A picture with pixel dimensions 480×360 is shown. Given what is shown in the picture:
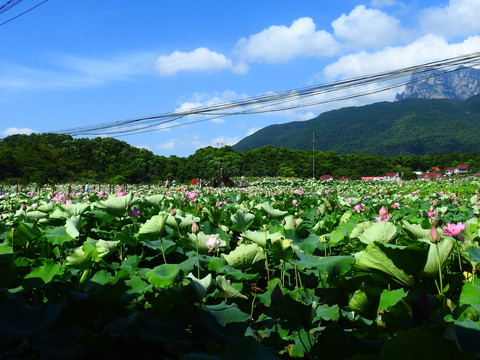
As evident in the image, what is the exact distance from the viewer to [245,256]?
1633 mm

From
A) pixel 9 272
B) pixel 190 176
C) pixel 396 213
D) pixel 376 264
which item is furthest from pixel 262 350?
pixel 190 176

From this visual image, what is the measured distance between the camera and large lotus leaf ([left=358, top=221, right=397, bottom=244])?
1.63m

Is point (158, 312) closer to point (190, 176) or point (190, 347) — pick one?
point (190, 347)

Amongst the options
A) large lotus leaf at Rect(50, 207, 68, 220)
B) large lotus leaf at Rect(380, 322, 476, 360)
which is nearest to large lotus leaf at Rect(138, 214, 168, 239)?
large lotus leaf at Rect(50, 207, 68, 220)

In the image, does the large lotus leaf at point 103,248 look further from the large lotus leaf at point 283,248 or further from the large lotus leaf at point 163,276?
the large lotus leaf at point 283,248

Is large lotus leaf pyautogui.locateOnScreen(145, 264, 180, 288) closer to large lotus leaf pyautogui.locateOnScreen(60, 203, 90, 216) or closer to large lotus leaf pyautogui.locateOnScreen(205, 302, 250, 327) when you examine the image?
large lotus leaf pyautogui.locateOnScreen(205, 302, 250, 327)

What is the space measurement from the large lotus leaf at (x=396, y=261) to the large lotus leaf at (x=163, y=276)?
761 mm

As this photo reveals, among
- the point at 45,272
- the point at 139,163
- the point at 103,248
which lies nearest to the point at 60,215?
the point at 103,248

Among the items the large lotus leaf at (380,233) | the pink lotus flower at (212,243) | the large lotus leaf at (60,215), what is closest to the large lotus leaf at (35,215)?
the large lotus leaf at (60,215)

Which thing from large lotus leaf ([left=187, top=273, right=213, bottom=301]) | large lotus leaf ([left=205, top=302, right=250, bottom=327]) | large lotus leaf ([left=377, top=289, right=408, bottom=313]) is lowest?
large lotus leaf ([left=377, top=289, right=408, bottom=313])

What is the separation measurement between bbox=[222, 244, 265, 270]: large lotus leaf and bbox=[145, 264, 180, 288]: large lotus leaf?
9.7 inches

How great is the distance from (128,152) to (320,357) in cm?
5825

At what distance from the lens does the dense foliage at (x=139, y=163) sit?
126 feet

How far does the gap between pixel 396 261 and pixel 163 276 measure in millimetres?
929
